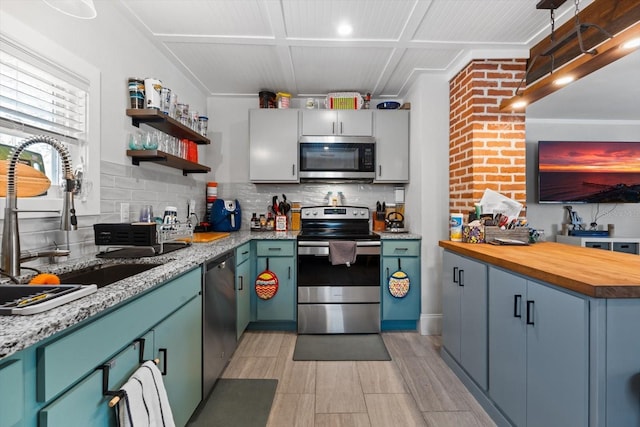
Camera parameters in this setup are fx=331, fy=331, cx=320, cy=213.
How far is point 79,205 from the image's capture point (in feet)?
5.67

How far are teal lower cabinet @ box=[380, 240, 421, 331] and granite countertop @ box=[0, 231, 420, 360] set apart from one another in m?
1.66

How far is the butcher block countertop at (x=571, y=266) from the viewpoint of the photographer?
3.67ft

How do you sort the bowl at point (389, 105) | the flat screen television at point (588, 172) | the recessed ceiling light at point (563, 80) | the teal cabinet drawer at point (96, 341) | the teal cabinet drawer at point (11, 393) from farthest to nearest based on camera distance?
the flat screen television at point (588, 172) < the bowl at point (389, 105) < the recessed ceiling light at point (563, 80) < the teal cabinet drawer at point (96, 341) < the teal cabinet drawer at point (11, 393)

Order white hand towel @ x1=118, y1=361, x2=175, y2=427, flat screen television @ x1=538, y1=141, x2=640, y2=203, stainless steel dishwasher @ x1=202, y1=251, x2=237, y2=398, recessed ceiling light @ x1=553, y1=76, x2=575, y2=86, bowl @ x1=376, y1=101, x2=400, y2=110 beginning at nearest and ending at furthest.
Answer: white hand towel @ x1=118, y1=361, x2=175, y2=427 < recessed ceiling light @ x1=553, y1=76, x2=575, y2=86 < stainless steel dishwasher @ x1=202, y1=251, x2=237, y2=398 < bowl @ x1=376, y1=101, x2=400, y2=110 < flat screen television @ x1=538, y1=141, x2=640, y2=203

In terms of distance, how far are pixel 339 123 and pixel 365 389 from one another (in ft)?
7.85

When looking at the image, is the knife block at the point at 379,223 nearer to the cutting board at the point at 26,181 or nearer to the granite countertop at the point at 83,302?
the granite countertop at the point at 83,302

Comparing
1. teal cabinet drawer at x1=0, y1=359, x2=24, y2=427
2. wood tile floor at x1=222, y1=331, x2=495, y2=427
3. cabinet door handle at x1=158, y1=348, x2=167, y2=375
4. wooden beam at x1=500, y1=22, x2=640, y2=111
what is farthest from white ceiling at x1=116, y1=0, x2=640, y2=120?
wood tile floor at x1=222, y1=331, x2=495, y2=427

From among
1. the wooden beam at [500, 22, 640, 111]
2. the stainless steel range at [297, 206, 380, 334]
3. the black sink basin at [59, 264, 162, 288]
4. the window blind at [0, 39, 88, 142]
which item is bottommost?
the stainless steel range at [297, 206, 380, 334]

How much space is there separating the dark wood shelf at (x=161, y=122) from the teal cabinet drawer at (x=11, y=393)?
5.90ft

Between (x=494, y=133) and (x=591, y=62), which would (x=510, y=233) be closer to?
(x=494, y=133)

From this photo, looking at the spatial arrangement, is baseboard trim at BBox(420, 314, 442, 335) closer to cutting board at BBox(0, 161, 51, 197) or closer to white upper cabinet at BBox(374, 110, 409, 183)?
white upper cabinet at BBox(374, 110, 409, 183)

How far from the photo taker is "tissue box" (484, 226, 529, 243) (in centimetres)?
234

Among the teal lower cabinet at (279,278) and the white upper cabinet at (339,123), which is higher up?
the white upper cabinet at (339,123)

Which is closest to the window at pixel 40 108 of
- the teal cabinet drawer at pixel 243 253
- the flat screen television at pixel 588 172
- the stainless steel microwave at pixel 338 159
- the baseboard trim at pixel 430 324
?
the teal cabinet drawer at pixel 243 253
